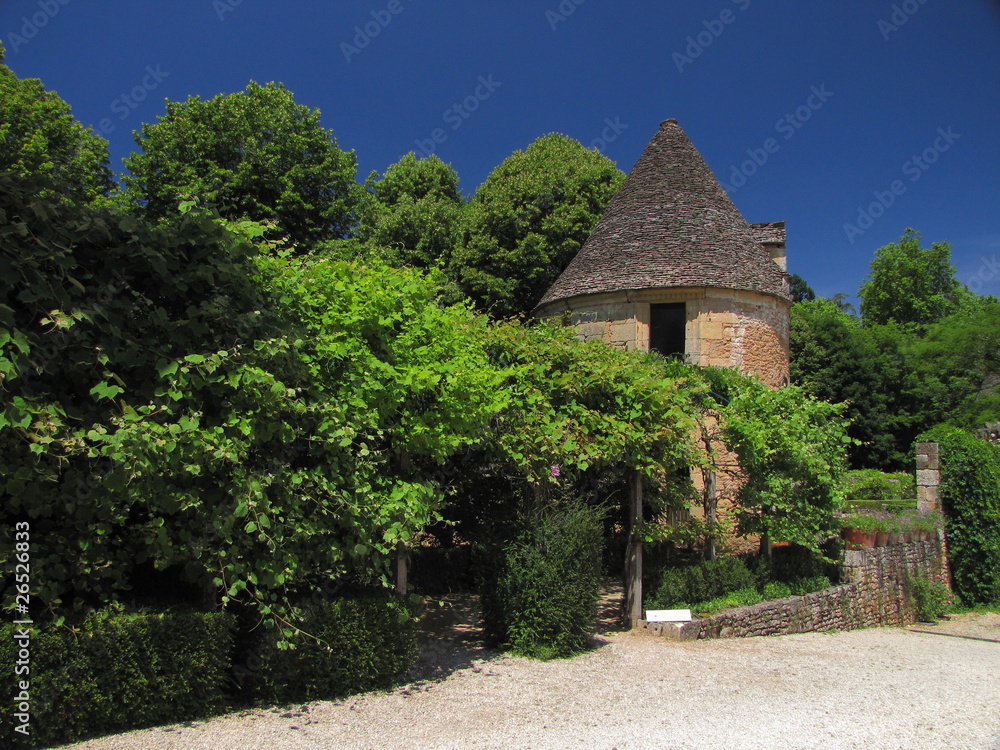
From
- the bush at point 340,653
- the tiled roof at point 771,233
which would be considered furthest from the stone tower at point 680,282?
the bush at point 340,653

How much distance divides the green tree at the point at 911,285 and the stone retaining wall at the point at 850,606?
34254 mm

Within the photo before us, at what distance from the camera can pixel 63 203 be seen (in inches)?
194

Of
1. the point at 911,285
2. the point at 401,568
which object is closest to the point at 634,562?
the point at 401,568

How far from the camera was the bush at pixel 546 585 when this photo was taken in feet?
24.3

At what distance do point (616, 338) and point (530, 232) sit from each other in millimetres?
7195

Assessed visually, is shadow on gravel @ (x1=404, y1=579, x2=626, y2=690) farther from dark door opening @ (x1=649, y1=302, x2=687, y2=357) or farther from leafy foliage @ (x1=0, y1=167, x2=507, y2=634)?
dark door opening @ (x1=649, y1=302, x2=687, y2=357)

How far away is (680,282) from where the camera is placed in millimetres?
13906

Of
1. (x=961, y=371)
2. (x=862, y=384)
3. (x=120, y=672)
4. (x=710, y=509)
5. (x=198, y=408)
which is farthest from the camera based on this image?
(x=961, y=371)

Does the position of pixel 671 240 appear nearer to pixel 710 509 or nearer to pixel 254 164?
pixel 710 509

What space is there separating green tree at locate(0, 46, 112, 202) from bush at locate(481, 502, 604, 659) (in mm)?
13044

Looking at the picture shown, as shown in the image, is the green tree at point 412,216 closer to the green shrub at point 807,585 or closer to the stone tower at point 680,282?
the stone tower at point 680,282

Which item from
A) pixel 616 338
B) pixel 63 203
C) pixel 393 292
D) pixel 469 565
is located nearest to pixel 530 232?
pixel 616 338

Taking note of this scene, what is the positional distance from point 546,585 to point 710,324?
8.42 meters

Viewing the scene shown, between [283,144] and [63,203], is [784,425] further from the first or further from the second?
[283,144]
